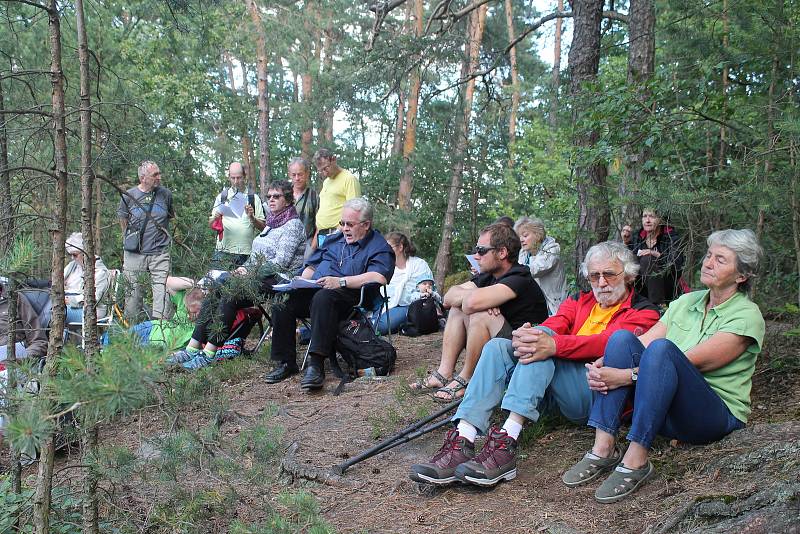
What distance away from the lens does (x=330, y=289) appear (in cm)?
561

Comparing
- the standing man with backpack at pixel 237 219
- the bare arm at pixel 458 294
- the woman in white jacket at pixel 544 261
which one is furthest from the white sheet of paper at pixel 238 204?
the bare arm at pixel 458 294

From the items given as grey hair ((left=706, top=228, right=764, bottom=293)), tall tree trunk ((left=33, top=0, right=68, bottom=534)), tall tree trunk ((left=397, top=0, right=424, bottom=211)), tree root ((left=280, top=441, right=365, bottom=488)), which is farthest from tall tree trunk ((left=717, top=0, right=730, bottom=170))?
tall tree trunk ((left=397, top=0, right=424, bottom=211))

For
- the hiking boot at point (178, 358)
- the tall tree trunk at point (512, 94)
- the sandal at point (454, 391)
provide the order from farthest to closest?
1. the tall tree trunk at point (512, 94)
2. the sandal at point (454, 391)
3. the hiking boot at point (178, 358)

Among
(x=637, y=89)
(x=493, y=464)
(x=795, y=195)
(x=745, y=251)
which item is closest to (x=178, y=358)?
(x=493, y=464)

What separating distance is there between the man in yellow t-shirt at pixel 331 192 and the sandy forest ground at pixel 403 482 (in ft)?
8.16

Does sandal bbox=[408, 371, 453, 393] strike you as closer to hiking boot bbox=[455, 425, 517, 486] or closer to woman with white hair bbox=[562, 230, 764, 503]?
hiking boot bbox=[455, 425, 517, 486]

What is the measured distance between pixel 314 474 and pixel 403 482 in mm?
546

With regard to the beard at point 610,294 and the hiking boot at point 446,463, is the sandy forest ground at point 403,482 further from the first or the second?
the beard at point 610,294

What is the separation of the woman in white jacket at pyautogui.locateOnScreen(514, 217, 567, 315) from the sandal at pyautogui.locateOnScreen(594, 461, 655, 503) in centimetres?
298

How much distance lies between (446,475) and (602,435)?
0.79 metres

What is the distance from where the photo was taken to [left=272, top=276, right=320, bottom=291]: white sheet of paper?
18.6ft

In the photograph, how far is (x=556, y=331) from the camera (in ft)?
13.0

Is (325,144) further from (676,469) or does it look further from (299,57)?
(676,469)

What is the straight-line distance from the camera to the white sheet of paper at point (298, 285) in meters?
5.67
